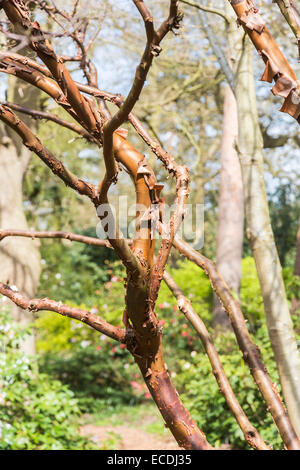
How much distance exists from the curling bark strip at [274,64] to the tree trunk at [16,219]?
5030 millimetres

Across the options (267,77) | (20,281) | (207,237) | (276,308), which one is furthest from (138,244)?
(207,237)

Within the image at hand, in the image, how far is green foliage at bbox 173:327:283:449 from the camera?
467cm

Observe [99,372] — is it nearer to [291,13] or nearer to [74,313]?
[74,313]

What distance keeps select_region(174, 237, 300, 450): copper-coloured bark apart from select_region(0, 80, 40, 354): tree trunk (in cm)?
442

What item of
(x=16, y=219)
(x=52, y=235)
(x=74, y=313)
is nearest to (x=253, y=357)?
(x=74, y=313)

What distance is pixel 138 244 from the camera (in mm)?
1214

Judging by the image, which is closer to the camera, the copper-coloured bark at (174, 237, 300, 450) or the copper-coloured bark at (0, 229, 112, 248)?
the copper-coloured bark at (174, 237, 300, 450)

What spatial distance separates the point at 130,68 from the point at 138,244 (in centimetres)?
823

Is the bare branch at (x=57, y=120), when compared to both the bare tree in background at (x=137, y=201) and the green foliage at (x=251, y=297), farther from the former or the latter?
the green foliage at (x=251, y=297)

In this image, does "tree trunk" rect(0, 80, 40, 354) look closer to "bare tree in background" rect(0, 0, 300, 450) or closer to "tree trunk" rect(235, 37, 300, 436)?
"tree trunk" rect(235, 37, 300, 436)

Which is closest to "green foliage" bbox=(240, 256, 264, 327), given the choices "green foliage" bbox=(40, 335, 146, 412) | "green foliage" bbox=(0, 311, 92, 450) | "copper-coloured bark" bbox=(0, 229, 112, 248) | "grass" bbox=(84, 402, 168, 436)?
"grass" bbox=(84, 402, 168, 436)

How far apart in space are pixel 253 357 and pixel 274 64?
91 centimetres

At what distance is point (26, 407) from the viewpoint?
4.60m
